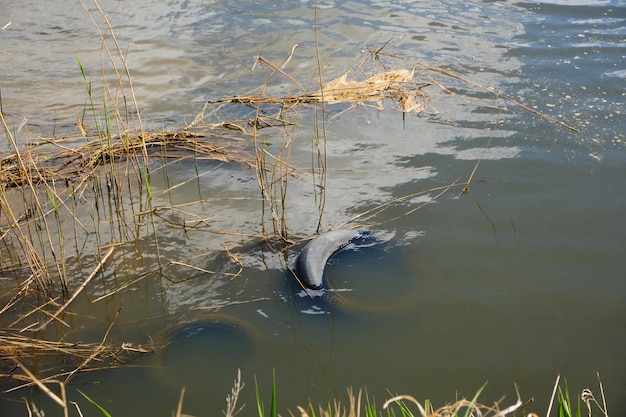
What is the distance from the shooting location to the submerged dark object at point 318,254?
3.72 metres

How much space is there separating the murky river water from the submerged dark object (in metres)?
0.09

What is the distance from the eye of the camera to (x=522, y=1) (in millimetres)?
7785

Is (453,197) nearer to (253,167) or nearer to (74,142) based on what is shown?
(253,167)

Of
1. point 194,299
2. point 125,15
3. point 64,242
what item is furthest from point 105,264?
point 125,15

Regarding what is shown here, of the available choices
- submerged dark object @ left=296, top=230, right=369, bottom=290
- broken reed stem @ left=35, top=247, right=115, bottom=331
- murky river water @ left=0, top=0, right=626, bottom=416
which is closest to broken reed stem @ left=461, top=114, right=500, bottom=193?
murky river water @ left=0, top=0, right=626, bottom=416

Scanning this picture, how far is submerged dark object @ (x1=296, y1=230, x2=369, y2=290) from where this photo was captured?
3723mm

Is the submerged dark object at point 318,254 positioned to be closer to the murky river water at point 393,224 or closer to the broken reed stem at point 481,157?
the murky river water at point 393,224

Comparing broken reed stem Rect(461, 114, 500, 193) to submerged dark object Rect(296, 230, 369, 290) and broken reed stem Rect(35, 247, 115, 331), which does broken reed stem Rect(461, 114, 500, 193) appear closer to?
submerged dark object Rect(296, 230, 369, 290)

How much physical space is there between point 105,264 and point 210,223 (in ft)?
2.22

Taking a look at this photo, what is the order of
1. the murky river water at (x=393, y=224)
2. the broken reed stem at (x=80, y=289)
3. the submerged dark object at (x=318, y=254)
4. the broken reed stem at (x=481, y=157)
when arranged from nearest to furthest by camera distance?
1. the murky river water at (x=393, y=224)
2. the broken reed stem at (x=80, y=289)
3. the submerged dark object at (x=318, y=254)
4. the broken reed stem at (x=481, y=157)

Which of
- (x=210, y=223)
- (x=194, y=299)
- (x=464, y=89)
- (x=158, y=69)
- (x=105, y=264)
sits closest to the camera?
(x=194, y=299)

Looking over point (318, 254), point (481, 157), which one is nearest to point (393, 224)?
point (318, 254)

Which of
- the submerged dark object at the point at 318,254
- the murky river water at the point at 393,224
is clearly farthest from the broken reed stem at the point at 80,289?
the submerged dark object at the point at 318,254

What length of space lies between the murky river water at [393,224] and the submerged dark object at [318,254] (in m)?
0.09
